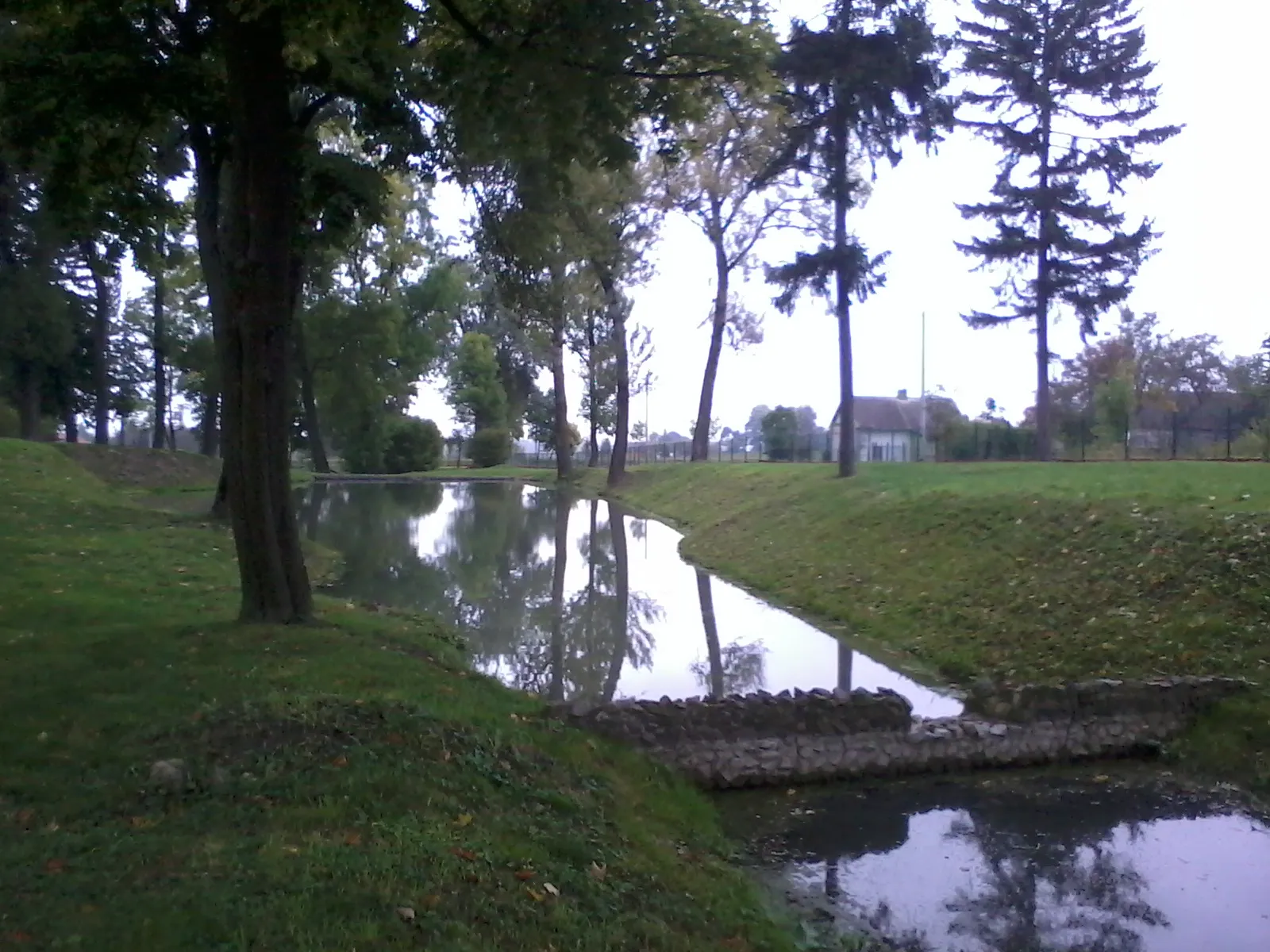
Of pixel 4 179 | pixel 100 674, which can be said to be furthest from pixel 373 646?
pixel 4 179

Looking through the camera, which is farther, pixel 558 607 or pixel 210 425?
pixel 210 425

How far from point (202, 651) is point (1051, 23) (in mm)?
32385

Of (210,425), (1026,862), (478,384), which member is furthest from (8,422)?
(1026,862)

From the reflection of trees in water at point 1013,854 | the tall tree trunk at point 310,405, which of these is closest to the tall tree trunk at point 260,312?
the reflection of trees in water at point 1013,854

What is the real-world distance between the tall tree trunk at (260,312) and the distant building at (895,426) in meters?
43.0

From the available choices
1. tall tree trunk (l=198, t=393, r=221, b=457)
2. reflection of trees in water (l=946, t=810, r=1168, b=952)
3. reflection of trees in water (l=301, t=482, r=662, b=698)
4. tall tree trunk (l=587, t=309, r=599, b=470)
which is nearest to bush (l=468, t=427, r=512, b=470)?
tall tree trunk (l=587, t=309, r=599, b=470)

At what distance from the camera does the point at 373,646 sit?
1148 centimetres

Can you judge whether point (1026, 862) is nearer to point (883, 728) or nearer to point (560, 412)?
point (883, 728)

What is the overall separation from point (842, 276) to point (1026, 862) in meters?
21.3

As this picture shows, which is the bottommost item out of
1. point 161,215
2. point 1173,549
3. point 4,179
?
point 1173,549

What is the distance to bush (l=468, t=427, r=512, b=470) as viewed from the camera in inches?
3319

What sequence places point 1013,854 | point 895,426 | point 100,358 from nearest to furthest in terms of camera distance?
point 1013,854 → point 100,358 → point 895,426

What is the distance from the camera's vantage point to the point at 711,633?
1695 centimetres

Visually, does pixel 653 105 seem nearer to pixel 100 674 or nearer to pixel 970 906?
pixel 100 674
